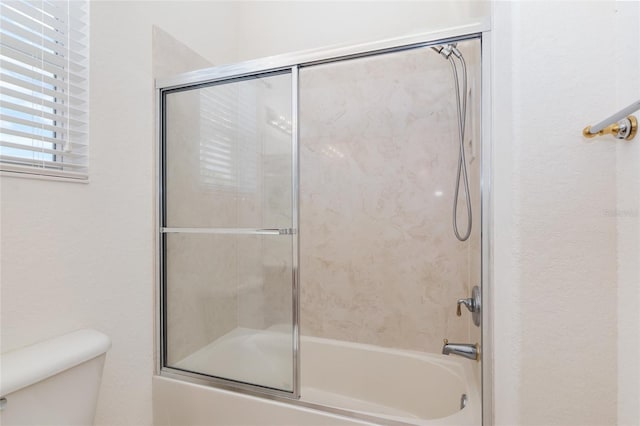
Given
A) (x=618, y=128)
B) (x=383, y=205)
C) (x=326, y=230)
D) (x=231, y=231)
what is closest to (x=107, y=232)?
(x=231, y=231)

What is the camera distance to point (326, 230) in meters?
2.04

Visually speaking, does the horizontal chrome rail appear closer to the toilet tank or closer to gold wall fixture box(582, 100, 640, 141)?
the toilet tank

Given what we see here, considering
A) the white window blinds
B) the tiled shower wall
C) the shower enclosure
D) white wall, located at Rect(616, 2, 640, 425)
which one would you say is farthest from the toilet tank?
white wall, located at Rect(616, 2, 640, 425)

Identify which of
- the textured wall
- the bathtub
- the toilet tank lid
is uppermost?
the textured wall

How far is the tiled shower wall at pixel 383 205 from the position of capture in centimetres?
182

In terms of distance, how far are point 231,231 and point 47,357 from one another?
0.74 metres

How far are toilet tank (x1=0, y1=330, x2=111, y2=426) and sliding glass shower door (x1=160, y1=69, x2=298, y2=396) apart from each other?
47 cm

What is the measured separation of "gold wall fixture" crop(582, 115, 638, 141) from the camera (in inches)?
28.4

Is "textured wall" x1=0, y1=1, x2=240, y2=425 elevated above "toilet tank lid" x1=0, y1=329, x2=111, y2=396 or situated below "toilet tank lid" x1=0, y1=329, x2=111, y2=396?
above

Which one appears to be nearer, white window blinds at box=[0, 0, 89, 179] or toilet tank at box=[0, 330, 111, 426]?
toilet tank at box=[0, 330, 111, 426]

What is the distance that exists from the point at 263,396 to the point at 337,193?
1.14 metres

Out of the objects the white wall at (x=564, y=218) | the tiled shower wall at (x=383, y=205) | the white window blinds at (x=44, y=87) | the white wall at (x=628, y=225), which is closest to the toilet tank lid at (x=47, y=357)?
the white window blinds at (x=44, y=87)

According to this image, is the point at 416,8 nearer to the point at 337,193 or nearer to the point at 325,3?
the point at 325,3

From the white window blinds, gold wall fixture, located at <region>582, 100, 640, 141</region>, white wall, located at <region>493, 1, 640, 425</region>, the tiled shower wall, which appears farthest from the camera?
the tiled shower wall
